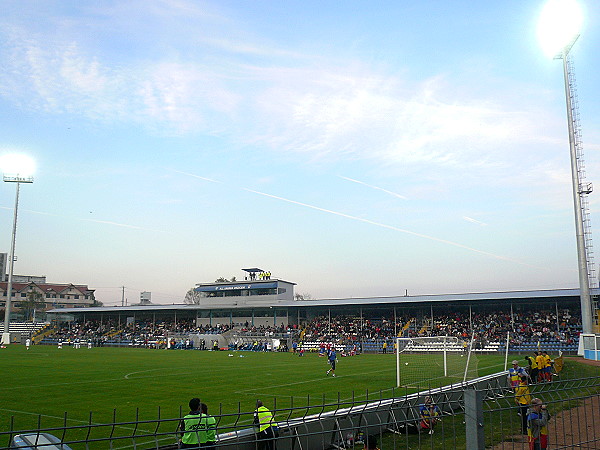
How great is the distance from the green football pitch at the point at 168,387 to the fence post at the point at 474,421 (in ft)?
28.8

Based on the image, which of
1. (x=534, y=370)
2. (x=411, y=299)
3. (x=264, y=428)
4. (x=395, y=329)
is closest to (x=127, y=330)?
(x=395, y=329)

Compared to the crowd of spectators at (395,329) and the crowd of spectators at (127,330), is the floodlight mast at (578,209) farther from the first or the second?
the crowd of spectators at (127,330)

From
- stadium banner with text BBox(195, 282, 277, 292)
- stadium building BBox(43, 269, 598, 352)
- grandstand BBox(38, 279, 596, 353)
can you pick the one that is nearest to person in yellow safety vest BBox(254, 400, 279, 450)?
grandstand BBox(38, 279, 596, 353)

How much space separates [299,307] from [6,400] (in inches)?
2283

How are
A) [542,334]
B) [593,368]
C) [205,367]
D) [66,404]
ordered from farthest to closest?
1. [542,334]
2. [205,367]
3. [593,368]
4. [66,404]

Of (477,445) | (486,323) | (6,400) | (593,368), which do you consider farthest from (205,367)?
(486,323)

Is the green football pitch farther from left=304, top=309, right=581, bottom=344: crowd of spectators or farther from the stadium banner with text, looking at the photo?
the stadium banner with text

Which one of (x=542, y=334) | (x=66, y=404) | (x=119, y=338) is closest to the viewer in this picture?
(x=66, y=404)

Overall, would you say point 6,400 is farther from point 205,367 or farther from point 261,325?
point 261,325

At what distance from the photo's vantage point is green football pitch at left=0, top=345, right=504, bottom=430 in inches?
783

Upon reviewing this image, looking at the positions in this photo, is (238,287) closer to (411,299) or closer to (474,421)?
(411,299)

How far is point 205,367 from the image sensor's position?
39.7m

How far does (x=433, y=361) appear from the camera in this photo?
32125mm

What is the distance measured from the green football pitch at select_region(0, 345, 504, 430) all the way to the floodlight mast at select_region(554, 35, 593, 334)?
9.52m
